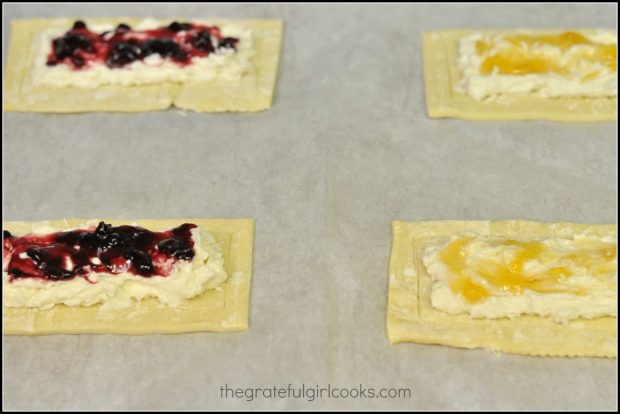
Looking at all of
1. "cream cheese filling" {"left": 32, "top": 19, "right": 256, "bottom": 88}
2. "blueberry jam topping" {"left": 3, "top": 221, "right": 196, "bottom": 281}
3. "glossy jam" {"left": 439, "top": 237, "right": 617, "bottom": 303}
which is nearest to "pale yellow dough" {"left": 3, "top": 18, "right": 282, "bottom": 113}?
"cream cheese filling" {"left": 32, "top": 19, "right": 256, "bottom": 88}

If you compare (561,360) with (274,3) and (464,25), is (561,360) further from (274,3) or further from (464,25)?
(274,3)

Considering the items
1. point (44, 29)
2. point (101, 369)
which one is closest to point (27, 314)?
point (101, 369)

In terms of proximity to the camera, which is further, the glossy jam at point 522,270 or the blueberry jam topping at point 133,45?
the blueberry jam topping at point 133,45

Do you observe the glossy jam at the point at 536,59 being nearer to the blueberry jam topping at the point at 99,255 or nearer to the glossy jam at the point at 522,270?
the glossy jam at the point at 522,270

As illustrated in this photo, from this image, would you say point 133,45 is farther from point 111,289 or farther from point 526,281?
point 526,281

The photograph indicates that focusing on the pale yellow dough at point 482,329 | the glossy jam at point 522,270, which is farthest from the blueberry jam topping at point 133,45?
the glossy jam at point 522,270

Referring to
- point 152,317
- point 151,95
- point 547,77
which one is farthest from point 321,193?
point 547,77
